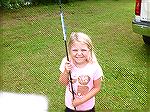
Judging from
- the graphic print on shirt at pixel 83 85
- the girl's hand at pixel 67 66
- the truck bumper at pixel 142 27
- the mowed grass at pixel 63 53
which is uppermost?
the girl's hand at pixel 67 66

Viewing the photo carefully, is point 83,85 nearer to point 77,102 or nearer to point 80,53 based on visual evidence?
point 77,102

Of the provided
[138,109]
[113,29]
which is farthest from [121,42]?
[138,109]

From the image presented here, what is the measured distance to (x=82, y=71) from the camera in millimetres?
2816

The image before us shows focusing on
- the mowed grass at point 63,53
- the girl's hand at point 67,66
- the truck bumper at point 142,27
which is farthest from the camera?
the truck bumper at point 142,27

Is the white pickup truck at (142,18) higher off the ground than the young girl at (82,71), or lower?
lower

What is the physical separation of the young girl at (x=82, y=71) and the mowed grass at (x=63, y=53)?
1.74m

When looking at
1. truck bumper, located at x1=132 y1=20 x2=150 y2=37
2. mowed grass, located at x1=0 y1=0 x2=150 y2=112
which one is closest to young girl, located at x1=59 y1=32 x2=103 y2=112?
mowed grass, located at x1=0 y1=0 x2=150 y2=112

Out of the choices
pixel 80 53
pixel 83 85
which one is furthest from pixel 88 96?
pixel 80 53

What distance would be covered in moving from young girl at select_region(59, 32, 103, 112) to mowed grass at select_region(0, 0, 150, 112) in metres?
1.74

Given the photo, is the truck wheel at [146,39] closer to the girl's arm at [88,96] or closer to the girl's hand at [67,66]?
the girl's arm at [88,96]

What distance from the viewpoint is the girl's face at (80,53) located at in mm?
2801

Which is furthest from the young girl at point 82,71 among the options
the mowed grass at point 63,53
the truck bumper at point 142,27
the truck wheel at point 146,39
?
the truck wheel at point 146,39

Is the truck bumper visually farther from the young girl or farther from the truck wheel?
the young girl

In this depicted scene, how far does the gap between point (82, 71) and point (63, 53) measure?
3.97 meters
